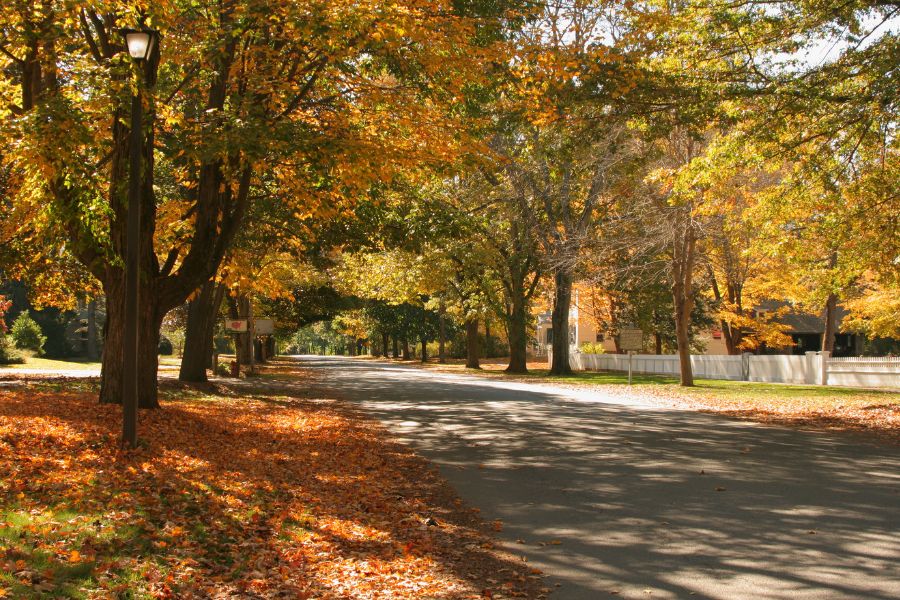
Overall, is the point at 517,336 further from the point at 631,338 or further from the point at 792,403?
the point at 792,403

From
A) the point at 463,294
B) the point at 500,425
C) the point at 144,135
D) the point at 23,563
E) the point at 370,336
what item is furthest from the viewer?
the point at 370,336

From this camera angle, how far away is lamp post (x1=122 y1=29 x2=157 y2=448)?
901cm

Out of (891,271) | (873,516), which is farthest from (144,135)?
(891,271)

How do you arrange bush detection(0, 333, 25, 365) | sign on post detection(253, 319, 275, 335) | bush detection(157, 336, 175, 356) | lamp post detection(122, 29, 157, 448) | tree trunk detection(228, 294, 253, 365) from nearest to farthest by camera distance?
lamp post detection(122, 29, 157, 448), sign on post detection(253, 319, 275, 335), tree trunk detection(228, 294, 253, 365), bush detection(0, 333, 25, 365), bush detection(157, 336, 175, 356)

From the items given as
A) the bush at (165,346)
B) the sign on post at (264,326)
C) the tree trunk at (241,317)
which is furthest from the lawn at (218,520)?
the bush at (165,346)

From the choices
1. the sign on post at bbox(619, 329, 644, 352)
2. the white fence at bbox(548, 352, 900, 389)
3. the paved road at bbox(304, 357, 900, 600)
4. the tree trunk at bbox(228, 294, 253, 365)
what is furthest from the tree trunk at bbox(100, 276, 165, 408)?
the white fence at bbox(548, 352, 900, 389)

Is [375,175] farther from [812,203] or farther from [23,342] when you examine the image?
[23,342]

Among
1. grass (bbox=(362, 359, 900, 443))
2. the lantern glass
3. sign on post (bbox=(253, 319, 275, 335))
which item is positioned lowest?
grass (bbox=(362, 359, 900, 443))

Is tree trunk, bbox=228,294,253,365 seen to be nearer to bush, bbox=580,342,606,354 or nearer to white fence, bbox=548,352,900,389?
white fence, bbox=548,352,900,389

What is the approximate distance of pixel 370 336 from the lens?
86.3 metres

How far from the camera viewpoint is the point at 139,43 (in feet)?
29.7

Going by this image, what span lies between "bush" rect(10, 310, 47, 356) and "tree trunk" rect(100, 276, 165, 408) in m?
38.5

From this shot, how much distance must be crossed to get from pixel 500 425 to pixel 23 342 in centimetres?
4100

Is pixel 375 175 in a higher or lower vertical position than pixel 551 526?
higher
